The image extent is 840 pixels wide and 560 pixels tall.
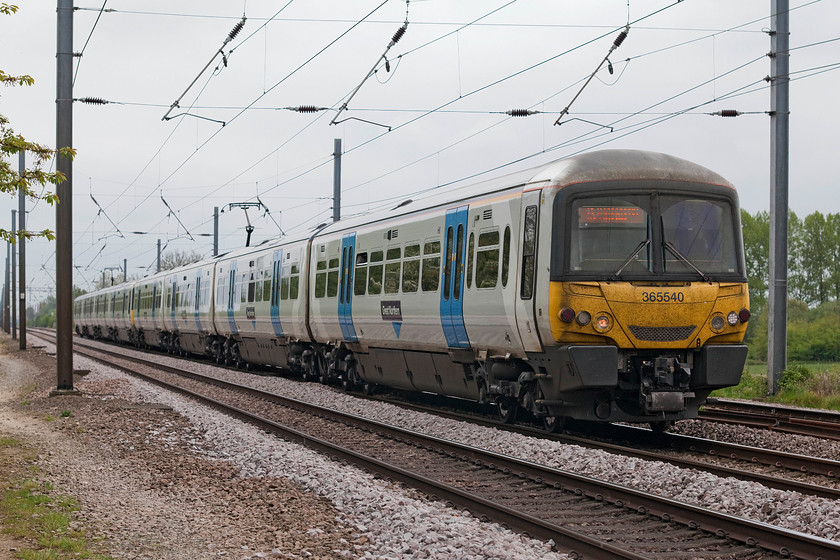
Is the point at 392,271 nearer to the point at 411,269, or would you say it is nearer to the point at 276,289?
the point at 411,269

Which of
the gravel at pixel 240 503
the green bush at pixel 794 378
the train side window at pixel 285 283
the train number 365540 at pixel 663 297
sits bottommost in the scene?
the gravel at pixel 240 503

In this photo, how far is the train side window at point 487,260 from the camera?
42.2 feet

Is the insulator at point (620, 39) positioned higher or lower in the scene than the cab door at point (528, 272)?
higher

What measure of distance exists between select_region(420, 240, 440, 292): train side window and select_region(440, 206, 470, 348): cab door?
25 cm

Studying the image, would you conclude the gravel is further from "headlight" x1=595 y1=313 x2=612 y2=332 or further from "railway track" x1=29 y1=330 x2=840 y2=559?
"headlight" x1=595 y1=313 x2=612 y2=332

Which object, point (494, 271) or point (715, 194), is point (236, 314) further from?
point (715, 194)

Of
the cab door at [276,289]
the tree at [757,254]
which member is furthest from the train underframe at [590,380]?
the tree at [757,254]

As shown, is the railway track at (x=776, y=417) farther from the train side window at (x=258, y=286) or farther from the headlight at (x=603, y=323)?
the train side window at (x=258, y=286)

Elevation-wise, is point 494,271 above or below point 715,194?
below

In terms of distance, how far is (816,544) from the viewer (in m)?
6.42

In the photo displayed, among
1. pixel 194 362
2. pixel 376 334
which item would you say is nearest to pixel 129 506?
pixel 376 334

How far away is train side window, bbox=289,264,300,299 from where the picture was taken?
21969 mm

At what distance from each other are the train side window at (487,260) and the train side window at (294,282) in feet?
30.0

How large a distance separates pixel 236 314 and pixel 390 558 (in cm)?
2170
